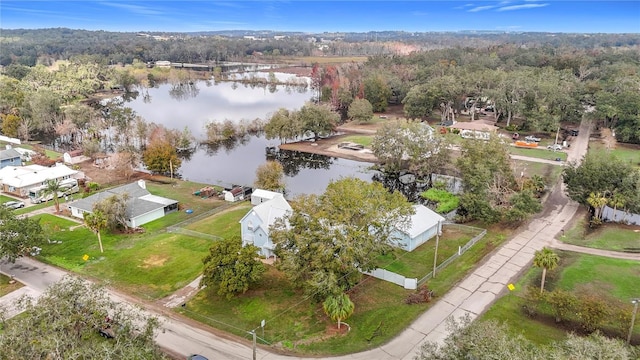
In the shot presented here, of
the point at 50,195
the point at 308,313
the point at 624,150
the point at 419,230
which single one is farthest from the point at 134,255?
the point at 624,150

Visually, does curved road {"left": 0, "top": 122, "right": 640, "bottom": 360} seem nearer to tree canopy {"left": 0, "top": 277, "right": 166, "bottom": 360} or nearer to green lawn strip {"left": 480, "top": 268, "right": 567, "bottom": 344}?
green lawn strip {"left": 480, "top": 268, "right": 567, "bottom": 344}

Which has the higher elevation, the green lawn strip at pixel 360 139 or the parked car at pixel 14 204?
the green lawn strip at pixel 360 139

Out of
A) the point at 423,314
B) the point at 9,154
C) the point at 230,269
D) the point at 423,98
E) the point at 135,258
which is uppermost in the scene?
the point at 423,98

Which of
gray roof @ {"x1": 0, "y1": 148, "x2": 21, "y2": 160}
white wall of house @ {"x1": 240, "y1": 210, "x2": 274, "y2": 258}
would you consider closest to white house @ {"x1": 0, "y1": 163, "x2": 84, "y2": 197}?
gray roof @ {"x1": 0, "y1": 148, "x2": 21, "y2": 160}

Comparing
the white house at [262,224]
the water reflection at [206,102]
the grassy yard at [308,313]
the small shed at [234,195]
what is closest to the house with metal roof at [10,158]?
the water reflection at [206,102]

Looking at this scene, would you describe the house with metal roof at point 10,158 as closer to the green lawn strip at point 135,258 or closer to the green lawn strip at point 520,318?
the green lawn strip at point 135,258

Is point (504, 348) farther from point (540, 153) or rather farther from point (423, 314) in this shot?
point (540, 153)
